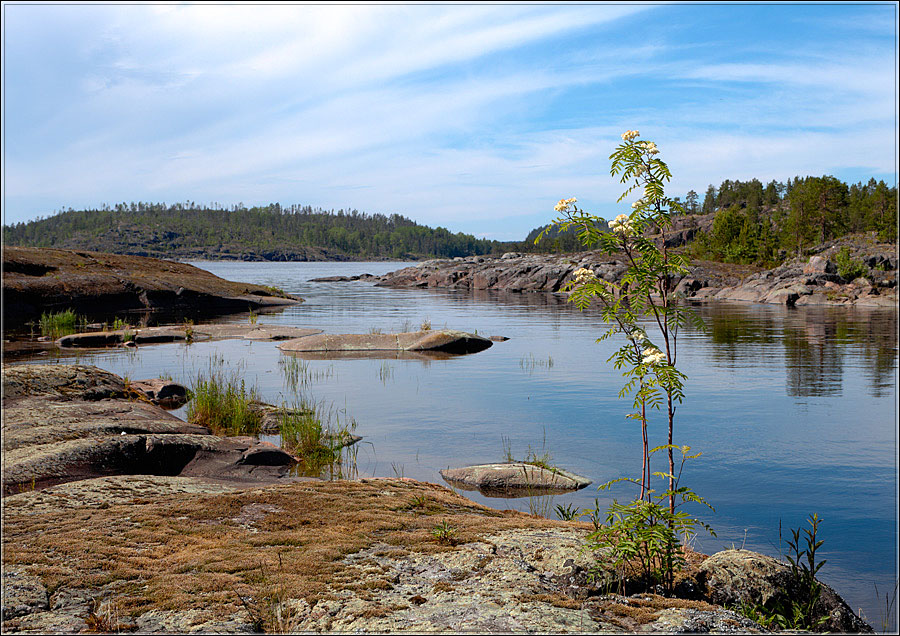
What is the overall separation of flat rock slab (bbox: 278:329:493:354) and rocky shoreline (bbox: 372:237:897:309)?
2082cm

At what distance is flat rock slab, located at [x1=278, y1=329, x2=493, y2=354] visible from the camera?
26.6 metres

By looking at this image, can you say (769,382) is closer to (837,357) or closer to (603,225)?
(837,357)

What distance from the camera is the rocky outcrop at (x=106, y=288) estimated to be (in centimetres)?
3797

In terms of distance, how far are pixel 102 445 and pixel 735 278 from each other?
8025cm

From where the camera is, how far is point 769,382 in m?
19.8

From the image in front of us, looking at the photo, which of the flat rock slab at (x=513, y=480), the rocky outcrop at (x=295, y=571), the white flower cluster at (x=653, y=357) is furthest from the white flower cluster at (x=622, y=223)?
the flat rock slab at (x=513, y=480)

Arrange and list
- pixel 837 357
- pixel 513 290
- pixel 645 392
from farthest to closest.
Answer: pixel 513 290 < pixel 837 357 < pixel 645 392

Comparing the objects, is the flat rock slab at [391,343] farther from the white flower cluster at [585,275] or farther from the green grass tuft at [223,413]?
the white flower cluster at [585,275]

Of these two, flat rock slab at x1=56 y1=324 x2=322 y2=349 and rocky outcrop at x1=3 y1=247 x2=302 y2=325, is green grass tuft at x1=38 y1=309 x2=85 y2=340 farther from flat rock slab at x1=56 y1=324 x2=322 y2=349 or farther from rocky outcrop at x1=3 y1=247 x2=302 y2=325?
rocky outcrop at x1=3 y1=247 x2=302 y2=325

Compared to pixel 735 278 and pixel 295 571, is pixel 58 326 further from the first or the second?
pixel 735 278

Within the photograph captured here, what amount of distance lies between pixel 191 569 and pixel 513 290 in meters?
76.6

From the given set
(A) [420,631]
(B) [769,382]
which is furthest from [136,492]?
(B) [769,382]

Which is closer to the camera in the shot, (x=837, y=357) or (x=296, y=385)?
(x=296, y=385)

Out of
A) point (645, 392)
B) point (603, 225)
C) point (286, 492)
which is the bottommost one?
point (286, 492)
